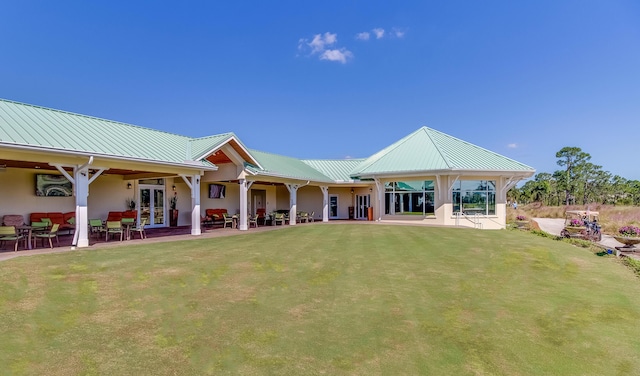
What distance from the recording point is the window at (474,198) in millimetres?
20453

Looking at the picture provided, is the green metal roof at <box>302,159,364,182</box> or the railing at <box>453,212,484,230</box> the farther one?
the green metal roof at <box>302,159,364,182</box>

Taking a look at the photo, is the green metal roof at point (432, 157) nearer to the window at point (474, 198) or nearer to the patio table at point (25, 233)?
the window at point (474, 198)

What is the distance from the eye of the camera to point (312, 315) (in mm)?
5215

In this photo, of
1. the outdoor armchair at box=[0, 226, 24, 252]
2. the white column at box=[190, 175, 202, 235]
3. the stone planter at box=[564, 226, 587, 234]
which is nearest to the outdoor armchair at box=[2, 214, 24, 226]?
the outdoor armchair at box=[0, 226, 24, 252]

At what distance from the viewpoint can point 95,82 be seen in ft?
69.9

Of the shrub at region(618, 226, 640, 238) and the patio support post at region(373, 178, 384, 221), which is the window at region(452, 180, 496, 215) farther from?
the shrub at region(618, 226, 640, 238)

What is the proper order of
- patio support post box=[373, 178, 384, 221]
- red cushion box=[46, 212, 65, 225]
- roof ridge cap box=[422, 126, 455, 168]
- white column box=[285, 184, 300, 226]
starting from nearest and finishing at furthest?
red cushion box=[46, 212, 65, 225]
roof ridge cap box=[422, 126, 455, 168]
white column box=[285, 184, 300, 226]
patio support post box=[373, 178, 384, 221]

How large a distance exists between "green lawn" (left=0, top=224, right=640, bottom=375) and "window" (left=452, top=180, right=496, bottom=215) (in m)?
11.2

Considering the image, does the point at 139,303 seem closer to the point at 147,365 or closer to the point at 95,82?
the point at 147,365

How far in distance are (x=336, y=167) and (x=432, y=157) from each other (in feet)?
27.5

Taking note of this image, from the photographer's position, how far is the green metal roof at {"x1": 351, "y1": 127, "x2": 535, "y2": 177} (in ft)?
66.3

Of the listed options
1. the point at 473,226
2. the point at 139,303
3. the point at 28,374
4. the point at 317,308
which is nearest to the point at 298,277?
the point at 317,308

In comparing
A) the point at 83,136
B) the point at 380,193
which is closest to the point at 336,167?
the point at 380,193

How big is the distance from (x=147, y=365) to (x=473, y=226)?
20066 mm
